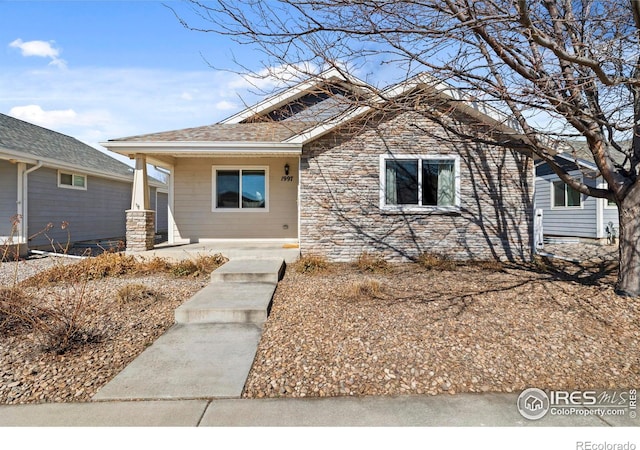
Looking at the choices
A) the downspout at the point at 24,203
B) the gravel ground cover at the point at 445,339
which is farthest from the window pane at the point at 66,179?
the gravel ground cover at the point at 445,339

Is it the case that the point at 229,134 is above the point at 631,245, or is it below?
above

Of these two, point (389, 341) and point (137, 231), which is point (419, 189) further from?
point (137, 231)

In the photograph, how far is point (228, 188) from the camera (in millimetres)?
10359

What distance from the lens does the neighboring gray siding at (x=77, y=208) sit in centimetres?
1068

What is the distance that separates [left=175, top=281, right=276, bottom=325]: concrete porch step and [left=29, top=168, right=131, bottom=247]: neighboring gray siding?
785 cm

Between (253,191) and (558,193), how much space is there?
13.4 m

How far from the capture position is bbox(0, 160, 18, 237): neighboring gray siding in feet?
32.5

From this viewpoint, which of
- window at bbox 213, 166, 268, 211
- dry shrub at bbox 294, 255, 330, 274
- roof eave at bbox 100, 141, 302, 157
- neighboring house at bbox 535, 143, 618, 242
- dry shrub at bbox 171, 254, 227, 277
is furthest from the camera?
neighboring house at bbox 535, 143, 618, 242

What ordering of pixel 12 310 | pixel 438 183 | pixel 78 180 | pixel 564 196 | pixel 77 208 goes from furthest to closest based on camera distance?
1. pixel 564 196
2. pixel 78 180
3. pixel 77 208
4. pixel 438 183
5. pixel 12 310

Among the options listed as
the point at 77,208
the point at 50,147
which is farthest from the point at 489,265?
the point at 50,147

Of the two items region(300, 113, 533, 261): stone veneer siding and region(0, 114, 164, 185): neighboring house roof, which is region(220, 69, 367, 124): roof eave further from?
region(0, 114, 164, 185): neighboring house roof

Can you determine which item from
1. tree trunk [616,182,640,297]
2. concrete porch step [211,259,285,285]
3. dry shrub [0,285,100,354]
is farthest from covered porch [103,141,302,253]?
tree trunk [616,182,640,297]
